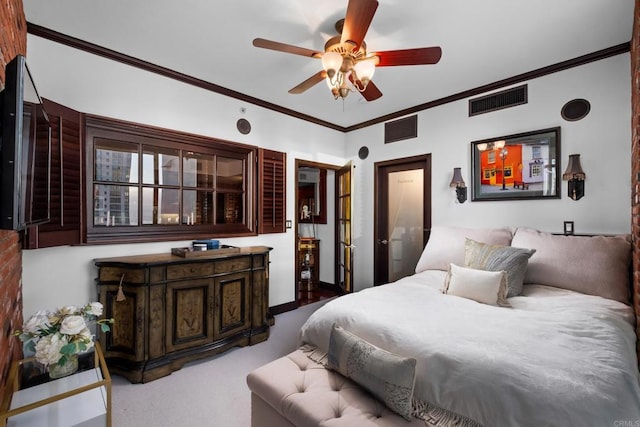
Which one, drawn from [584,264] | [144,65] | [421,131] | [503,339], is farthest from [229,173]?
[584,264]

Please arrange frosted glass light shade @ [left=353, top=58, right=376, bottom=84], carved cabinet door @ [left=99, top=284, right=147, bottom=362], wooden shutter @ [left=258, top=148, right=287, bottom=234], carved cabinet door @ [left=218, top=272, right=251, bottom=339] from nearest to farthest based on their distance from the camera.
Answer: frosted glass light shade @ [left=353, top=58, right=376, bottom=84], carved cabinet door @ [left=99, top=284, right=147, bottom=362], carved cabinet door @ [left=218, top=272, right=251, bottom=339], wooden shutter @ [left=258, top=148, right=287, bottom=234]

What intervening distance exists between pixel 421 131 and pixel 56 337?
384 centimetres

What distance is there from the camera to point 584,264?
2078 millimetres

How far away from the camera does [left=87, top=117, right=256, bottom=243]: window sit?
98.9 inches

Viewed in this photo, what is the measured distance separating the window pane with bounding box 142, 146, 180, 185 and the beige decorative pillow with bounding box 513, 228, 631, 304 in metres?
3.35

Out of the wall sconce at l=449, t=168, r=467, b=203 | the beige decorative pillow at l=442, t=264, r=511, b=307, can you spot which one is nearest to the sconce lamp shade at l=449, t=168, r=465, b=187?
the wall sconce at l=449, t=168, r=467, b=203

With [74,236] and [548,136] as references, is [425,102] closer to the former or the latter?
[548,136]

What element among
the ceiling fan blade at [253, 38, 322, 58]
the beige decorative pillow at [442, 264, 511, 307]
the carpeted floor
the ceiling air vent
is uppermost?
the ceiling air vent

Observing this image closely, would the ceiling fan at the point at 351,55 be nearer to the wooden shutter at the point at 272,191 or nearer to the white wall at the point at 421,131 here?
the white wall at the point at 421,131

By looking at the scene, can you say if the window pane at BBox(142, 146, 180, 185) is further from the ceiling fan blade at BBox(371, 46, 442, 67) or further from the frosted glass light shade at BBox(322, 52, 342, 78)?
the ceiling fan blade at BBox(371, 46, 442, 67)

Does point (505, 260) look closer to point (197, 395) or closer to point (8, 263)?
point (197, 395)

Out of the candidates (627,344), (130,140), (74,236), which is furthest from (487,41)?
(74,236)

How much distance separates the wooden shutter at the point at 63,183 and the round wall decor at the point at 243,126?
4.80ft

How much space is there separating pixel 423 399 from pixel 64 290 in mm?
2671
